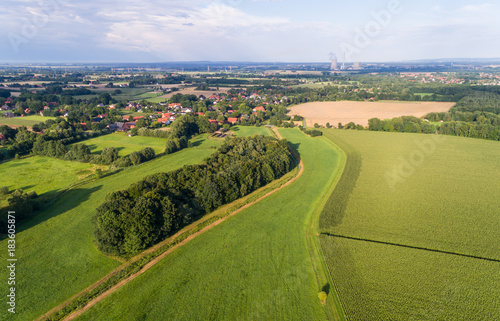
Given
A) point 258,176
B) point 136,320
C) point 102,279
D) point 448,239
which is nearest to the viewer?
point 136,320

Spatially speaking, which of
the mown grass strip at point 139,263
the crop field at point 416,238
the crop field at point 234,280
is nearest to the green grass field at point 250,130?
the crop field at point 416,238

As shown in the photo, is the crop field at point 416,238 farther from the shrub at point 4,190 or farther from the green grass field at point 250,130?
the shrub at point 4,190

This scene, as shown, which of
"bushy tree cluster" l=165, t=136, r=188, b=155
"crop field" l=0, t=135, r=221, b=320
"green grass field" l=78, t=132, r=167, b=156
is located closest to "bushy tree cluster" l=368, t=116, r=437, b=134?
"bushy tree cluster" l=165, t=136, r=188, b=155

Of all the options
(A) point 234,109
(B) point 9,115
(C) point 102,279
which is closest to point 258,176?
(C) point 102,279

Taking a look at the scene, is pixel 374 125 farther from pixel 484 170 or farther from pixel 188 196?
pixel 188 196

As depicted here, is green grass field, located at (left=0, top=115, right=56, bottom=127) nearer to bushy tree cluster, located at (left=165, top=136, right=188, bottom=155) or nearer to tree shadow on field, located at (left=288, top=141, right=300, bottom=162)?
bushy tree cluster, located at (left=165, top=136, right=188, bottom=155)

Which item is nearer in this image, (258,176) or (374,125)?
(258,176)

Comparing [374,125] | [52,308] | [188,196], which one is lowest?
[52,308]
